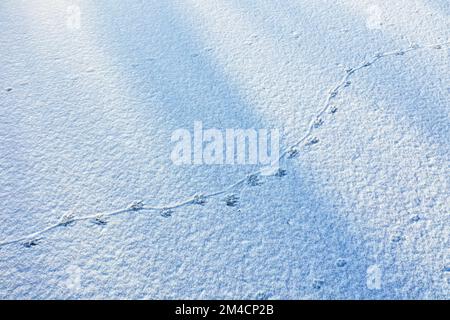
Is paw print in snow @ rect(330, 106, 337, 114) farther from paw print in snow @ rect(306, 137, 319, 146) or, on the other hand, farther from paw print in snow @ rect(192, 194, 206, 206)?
paw print in snow @ rect(192, 194, 206, 206)

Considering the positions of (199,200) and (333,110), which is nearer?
(199,200)

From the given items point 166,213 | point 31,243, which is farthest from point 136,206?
point 31,243

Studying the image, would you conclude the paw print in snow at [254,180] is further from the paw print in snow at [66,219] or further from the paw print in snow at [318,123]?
the paw print in snow at [66,219]

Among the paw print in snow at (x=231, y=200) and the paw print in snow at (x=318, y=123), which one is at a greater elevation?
the paw print in snow at (x=318, y=123)

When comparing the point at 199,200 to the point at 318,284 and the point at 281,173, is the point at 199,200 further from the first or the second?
the point at 318,284

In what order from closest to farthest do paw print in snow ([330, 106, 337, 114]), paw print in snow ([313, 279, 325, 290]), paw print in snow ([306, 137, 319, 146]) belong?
paw print in snow ([313, 279, 325, 290]), paw print in snow ([306, 137, 319, 146]), paw print in snow ([330, 106, 337, 114])

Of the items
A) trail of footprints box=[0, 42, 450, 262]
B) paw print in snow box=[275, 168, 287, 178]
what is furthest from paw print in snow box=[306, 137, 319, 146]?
paw print in snow box=[275, 168, 287, 178]

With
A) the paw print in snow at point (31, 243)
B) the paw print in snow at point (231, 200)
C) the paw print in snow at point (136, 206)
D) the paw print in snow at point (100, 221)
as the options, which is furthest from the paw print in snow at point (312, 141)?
the paw print in snow at point (31, 243)

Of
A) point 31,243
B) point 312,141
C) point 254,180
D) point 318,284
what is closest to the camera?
point 318,284
